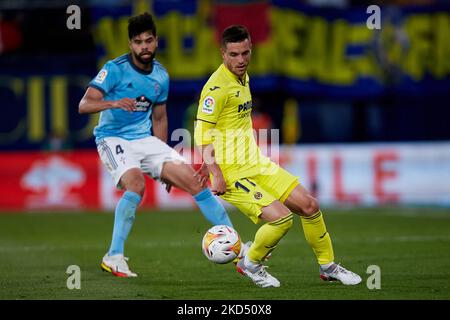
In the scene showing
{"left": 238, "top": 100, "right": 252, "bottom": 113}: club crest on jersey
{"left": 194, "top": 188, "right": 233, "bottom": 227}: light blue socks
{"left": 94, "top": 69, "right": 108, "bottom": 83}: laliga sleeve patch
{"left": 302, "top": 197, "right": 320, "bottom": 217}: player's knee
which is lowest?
{"left": 194, "top": 188, "right": 233, "bottom": 227}: light blue socks

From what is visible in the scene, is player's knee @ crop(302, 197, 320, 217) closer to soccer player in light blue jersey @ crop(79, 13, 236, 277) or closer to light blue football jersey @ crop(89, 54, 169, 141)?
soccer player in light blue jersey @ crop(79, 13, 236, 277)

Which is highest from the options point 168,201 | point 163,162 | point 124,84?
point 124,84

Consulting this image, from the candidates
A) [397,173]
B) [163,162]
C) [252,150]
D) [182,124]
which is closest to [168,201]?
[182,124]

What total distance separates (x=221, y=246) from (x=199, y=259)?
214 centimetres

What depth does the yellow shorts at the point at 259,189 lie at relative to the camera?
8281 millimetres

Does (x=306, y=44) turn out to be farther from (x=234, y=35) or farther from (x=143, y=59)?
(x=234, y=35)

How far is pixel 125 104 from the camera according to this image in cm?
883

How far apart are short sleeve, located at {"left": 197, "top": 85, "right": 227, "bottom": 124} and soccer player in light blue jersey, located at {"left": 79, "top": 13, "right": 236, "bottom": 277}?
119cm

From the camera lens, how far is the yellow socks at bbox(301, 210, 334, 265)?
8.33 meters

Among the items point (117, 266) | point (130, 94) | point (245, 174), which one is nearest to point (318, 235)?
point (245, 174)

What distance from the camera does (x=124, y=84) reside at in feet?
31.4

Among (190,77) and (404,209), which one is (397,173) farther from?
(190,77)

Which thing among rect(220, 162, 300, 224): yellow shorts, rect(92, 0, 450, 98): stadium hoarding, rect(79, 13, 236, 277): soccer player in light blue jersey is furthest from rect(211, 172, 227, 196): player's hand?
rect(92, 0, 450, 98): stadium hoarding
